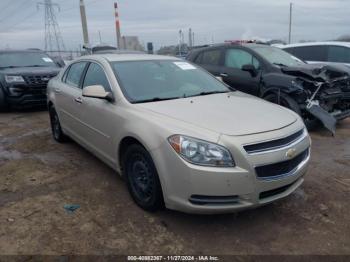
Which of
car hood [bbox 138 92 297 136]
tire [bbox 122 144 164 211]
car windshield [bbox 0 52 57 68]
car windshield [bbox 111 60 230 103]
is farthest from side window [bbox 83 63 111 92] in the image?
car windshield [bbox 0 52 57 68]

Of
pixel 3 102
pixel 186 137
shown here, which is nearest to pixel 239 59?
pixel 186 137

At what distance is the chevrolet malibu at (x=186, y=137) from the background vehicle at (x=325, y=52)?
6336 mm

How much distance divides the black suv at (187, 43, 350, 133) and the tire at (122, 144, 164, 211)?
12.1 feet

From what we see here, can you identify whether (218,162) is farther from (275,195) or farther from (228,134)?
(275,195)

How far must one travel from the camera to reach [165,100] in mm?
3857

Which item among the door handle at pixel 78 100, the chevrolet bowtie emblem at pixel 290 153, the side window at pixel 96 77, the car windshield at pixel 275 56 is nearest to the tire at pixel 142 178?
the side window at pixel 96 77

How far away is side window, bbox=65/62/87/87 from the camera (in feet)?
16.5

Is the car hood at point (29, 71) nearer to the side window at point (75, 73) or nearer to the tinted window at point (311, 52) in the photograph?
the side window at point (75, 73)

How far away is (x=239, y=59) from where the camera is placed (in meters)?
7.55

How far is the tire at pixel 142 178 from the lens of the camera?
129 inches

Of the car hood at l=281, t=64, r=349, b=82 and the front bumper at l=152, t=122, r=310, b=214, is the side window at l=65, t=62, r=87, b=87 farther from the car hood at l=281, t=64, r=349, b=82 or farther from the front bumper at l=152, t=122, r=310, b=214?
the car hood at l=281, t=64, r=349, b=82

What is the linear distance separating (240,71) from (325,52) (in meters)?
3.87

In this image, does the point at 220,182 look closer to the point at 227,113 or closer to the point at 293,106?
the point at 227,113

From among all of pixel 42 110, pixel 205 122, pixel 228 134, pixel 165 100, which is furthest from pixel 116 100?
pixel 42 110
